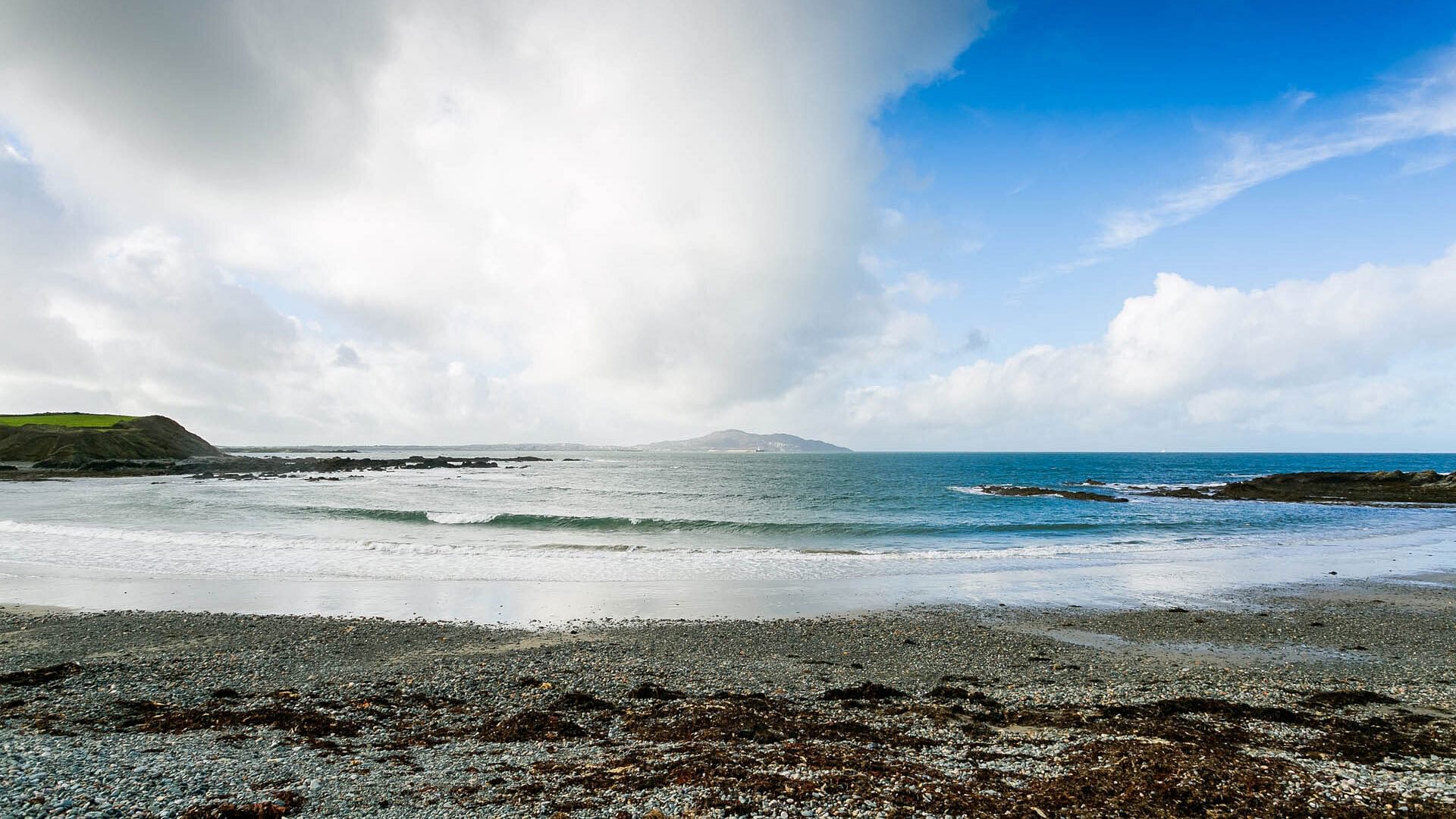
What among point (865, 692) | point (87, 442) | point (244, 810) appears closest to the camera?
point (244, 810)

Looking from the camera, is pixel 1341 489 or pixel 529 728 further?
pixel 1341 489

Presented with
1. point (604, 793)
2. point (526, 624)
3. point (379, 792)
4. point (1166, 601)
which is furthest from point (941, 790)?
point (1166, 601)

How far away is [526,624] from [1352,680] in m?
16.5

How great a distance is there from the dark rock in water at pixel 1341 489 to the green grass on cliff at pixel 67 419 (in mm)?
139236

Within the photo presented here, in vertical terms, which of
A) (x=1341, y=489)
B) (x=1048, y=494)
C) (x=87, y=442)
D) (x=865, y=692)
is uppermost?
(x=87, y=442)

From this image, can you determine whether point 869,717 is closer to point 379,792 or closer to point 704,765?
point 704,765

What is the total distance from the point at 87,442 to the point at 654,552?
94.8 metres

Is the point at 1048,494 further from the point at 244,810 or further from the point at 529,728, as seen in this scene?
the point at 244,810

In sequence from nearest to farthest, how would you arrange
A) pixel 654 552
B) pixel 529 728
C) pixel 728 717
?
1. pixel 529 728
2. pixel 728 717
3. pixel 654 552

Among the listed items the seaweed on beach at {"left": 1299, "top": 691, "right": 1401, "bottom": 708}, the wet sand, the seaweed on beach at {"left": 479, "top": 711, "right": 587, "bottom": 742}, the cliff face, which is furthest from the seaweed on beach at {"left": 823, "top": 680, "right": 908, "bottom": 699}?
the cliff face

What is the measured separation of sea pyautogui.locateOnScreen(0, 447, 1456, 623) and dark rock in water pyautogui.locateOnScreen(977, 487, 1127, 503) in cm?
330

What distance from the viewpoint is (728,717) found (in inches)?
368

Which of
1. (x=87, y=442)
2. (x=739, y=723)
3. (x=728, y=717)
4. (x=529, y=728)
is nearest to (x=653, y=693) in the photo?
(x=728, y=717)

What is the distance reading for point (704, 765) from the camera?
289 inches
